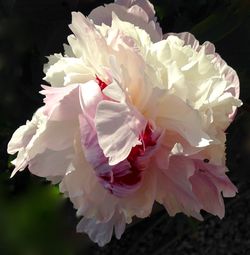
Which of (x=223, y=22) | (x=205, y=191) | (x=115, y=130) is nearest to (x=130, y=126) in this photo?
(x=115, y=130)

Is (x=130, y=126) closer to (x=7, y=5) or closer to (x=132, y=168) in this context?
(x=132, y=168)

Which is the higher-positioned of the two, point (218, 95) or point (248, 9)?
point (218, 95)

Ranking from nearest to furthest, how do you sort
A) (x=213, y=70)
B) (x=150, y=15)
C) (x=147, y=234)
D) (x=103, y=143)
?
(x=103, y=143)
(x=213, y=70)
(x=150, y=15)
(x=147, y=234)

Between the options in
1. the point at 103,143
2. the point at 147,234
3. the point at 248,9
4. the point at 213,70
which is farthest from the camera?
the point at 147,234

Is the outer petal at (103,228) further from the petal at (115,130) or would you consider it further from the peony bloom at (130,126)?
the petal at (115,130)

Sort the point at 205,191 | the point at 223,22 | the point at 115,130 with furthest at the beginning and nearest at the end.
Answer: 1. the point at 223,22
2. the point at 205,191
3. the point at 115,130

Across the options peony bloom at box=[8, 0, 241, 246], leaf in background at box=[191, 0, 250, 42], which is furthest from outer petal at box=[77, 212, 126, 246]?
leaf in background at box=[191, 0, 250, 42]

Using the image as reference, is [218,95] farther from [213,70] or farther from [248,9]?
[248,9]

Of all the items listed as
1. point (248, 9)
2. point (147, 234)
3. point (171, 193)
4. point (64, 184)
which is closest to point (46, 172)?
point (64, 184)

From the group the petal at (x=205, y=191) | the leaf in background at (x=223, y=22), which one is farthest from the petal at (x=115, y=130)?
the leaf in background at (x=223, y=22)

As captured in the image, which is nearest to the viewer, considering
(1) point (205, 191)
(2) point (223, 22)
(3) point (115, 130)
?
(3) point (115, 130)
